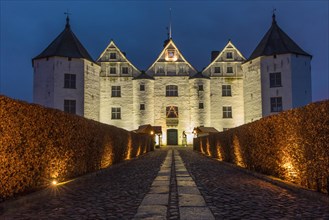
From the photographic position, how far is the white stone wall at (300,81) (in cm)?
4009

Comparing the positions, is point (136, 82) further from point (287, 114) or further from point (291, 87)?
point (287, 114)

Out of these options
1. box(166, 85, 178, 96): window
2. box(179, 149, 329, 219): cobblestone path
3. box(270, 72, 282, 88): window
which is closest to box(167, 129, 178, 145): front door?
box(166, 85, 178, 96): window

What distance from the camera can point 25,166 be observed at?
292 inches

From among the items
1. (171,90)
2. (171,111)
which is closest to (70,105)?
(171,111)

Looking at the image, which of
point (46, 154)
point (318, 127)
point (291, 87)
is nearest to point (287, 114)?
point (318, 127)

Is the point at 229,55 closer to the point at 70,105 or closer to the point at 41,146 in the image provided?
the point at 70,105

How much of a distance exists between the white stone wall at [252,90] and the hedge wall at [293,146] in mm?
29706

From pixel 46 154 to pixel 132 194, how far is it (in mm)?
2514

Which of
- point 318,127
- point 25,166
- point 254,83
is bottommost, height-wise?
point 25,166

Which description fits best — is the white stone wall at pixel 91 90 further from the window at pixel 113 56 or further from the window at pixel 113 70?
the window at pixel 113 56

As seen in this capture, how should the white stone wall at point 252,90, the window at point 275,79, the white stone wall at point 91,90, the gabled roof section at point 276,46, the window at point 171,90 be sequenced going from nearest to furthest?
the window at point 275,79
the gabled roof section at point 276,46
the white stone wall at point 91,90
the white stone wall at point 252,90
the window at point 171,90

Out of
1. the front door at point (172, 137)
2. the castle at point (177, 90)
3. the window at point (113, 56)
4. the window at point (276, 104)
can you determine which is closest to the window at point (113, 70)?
the castle at point (177, 90)

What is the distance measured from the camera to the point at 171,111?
48.0 metres

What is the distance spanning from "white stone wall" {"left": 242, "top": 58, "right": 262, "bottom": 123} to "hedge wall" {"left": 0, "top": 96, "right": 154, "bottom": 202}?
105ft
